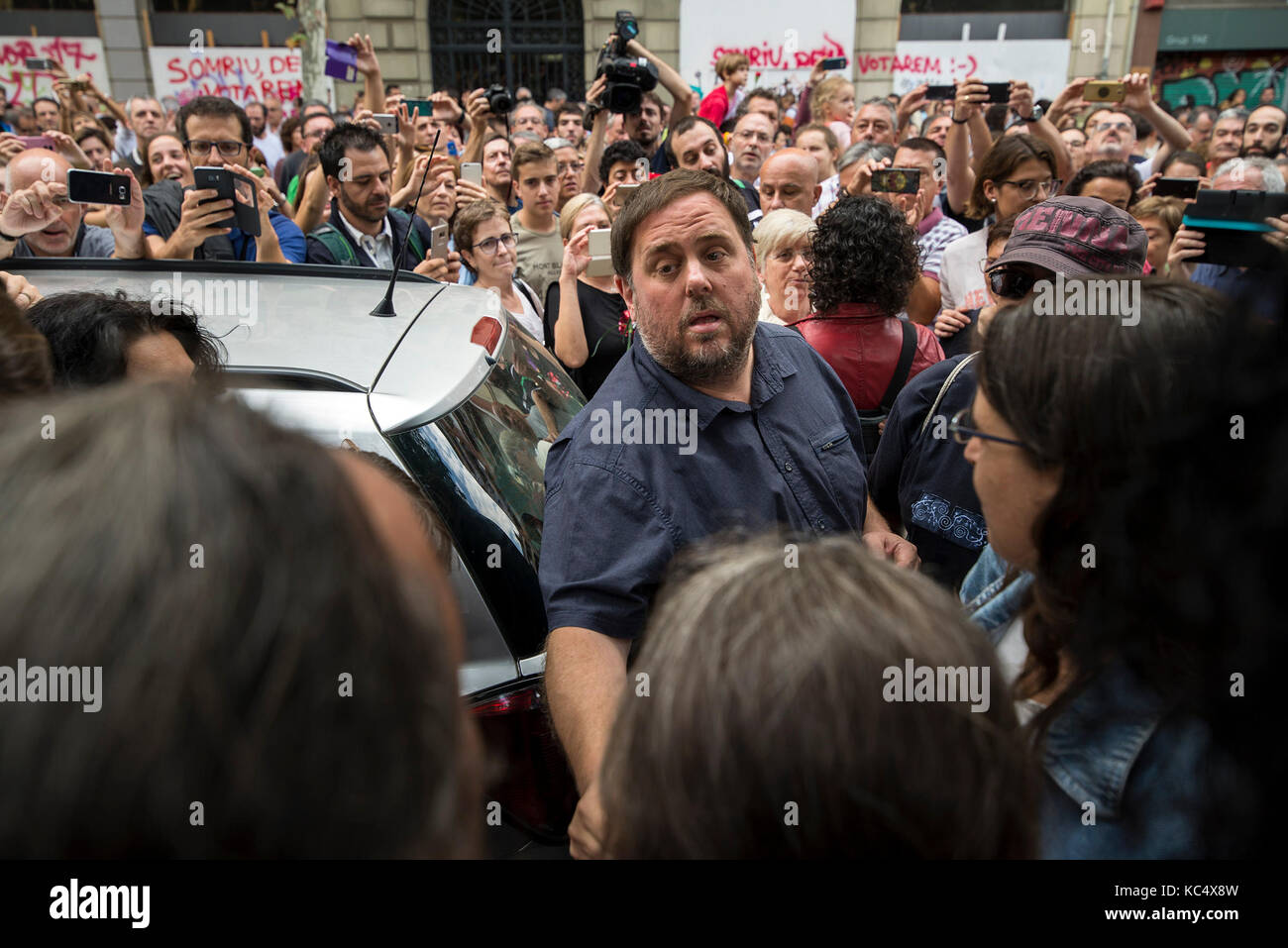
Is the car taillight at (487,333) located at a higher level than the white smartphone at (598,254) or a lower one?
lower

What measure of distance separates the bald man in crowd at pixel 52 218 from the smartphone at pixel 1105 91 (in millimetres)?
5154

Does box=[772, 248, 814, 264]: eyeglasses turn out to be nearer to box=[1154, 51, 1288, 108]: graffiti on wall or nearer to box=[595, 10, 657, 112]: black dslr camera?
box=[595, 10, 657, 112]: black dslr camera

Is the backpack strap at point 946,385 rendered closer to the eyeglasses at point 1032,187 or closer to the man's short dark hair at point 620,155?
the eyeglasses at point 1032,187

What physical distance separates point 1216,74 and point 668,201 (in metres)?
22.0

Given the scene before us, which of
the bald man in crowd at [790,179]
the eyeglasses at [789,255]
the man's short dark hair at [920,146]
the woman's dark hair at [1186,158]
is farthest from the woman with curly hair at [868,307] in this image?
the woman's dark hair at [1186,158]

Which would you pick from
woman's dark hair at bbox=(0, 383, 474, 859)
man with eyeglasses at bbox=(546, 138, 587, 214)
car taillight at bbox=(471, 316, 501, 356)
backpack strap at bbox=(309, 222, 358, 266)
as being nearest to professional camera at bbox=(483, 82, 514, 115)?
man with eyeglasses at bbox=(546, 138, 587, 214)

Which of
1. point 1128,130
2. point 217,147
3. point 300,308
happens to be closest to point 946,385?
point 300,308

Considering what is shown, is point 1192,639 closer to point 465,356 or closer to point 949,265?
point 465,356

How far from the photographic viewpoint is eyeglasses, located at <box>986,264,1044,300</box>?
224 cm

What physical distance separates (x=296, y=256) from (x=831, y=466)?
9.90 feet

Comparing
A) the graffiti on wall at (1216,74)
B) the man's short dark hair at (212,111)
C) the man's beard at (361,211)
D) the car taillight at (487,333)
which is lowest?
the car taillight at (487,333)

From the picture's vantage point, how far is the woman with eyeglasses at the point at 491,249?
12.8 ft

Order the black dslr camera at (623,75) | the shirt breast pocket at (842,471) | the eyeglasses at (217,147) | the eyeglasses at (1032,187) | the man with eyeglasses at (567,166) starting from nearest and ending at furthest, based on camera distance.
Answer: the shirt breast pocket at (842,471), the eyeglasses at (1032,187), the eyeglasses at (217,147), the black dslr camera at (623,75), the man with eyeglasses at (567,166)

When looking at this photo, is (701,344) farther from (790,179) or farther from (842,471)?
(790,179)
